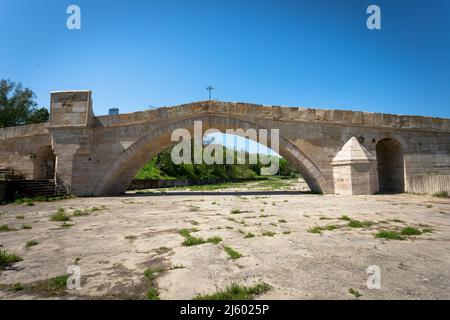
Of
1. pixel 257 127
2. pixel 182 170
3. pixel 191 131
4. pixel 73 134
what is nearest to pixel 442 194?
pixel 257 127

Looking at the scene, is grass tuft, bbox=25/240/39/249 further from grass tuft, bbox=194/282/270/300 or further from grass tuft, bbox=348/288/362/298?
grass tuft, bbox=348/288/362/298

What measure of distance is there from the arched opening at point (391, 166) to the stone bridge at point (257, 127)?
0.07 metres

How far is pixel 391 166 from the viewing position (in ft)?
50.4

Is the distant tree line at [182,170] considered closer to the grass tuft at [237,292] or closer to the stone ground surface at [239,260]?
the stone ground surface at [239,260]

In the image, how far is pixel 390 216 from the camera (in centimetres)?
623

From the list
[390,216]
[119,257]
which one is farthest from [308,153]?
[119,257]

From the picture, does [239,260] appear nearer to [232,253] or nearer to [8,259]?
[232,253]

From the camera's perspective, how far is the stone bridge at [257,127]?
46.0ft

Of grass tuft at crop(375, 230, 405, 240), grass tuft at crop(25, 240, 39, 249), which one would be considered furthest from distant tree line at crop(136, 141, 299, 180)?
grass tuft at crop(375, 230, 405, 240)

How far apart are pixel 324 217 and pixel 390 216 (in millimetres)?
1687

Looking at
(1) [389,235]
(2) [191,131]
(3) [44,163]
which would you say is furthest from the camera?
(3) [44,163]

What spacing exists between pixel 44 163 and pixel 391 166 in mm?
23905

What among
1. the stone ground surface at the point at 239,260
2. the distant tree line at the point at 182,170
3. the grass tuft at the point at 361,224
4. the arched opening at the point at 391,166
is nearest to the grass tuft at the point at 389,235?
the stone ground surface at the point at 239,260

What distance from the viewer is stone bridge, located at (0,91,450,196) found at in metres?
14.0
